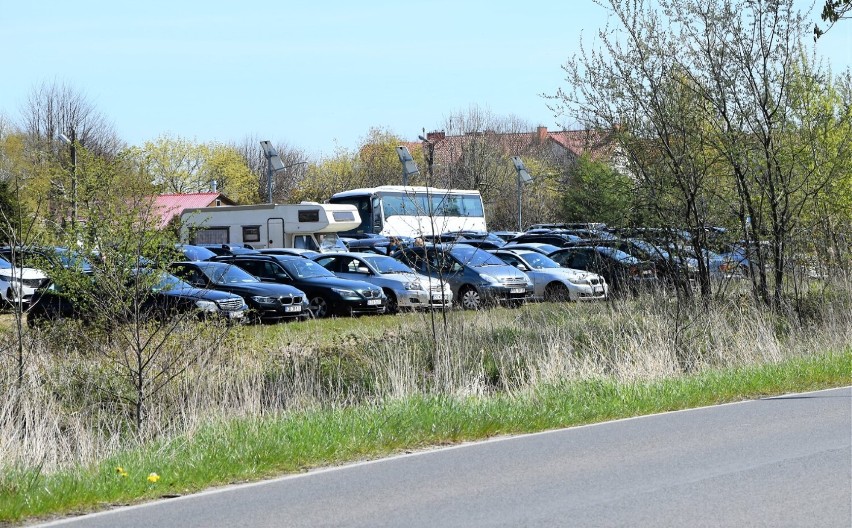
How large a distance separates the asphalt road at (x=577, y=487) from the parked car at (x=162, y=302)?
5.39 meters

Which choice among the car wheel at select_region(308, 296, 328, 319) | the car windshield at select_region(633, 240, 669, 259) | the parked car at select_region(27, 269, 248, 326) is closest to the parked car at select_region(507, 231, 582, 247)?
the car wheel at select_region(308, 296, 328, 319)

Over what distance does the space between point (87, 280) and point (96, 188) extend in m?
1.20

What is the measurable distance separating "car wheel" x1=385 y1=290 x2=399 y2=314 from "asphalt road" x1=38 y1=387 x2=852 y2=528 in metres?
17.1

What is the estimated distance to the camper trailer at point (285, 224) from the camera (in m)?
42.0

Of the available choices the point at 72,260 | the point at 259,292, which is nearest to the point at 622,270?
the point at 259,292

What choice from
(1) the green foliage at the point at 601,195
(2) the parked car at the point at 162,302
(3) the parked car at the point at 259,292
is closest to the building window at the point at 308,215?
(3) the parked car at the point at 259,292

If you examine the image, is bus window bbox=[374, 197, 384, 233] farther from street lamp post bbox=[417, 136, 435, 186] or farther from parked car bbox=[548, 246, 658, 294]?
parked car bbox=[548, 246, 658, 294]

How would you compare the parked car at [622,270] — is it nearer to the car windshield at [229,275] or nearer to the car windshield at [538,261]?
the car windshield at [538,261]

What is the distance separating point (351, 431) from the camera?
34.4 ft

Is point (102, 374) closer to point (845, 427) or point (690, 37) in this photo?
point (845, 427)

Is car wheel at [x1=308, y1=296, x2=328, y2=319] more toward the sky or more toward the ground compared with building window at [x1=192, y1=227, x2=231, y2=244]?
more toward the ground

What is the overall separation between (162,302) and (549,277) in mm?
13492

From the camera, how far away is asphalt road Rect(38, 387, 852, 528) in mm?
7113

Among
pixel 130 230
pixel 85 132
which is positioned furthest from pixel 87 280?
pixel 85 132
